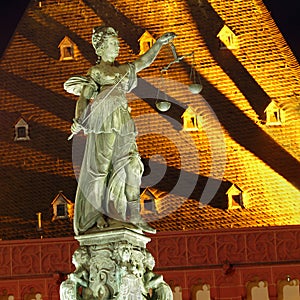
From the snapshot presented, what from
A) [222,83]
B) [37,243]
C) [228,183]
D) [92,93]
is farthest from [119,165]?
[222,83]

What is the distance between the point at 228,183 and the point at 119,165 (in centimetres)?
2822

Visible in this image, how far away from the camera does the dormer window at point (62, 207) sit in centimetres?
3878

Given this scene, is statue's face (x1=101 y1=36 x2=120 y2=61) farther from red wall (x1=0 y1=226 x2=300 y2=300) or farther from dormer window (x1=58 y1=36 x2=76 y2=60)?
dormer window (x1=58 y1=36 x2=76 y2=60)

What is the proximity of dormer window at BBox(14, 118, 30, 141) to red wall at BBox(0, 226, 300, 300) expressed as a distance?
5.72m

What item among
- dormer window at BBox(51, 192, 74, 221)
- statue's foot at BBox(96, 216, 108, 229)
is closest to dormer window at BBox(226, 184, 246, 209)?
dormer window at BBox(51, 192, 74, 221)

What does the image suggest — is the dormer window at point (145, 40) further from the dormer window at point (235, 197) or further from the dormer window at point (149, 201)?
the dormer window at point (235, 197)

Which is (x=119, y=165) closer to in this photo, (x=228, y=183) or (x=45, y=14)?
(x=228, y=183)

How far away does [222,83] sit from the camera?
4250 cm

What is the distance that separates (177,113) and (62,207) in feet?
15.0

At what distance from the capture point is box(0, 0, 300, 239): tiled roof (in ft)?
129

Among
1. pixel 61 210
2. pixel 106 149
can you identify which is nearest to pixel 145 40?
pixel 61 210

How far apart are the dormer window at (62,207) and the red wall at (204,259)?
6.83 ft

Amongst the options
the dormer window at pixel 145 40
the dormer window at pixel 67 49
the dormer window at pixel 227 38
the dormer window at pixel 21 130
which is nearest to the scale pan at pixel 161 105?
the dormer window at pixel 21 130

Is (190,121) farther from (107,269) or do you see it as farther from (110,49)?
(107,269)
